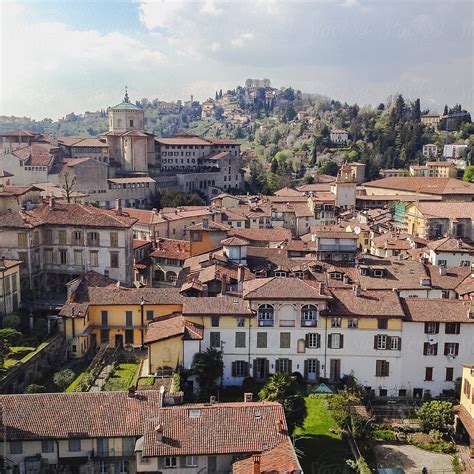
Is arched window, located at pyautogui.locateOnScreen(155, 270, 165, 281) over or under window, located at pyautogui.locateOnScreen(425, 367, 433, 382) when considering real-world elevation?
over

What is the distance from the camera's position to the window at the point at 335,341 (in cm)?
3462

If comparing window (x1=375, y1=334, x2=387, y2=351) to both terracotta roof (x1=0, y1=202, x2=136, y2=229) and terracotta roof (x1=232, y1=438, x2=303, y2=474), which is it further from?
terracotta roof (x1=0, y1=202, x2=136, y2=229)

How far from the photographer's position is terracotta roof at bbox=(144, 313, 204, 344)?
3309 cm

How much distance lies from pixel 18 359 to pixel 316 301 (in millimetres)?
16004

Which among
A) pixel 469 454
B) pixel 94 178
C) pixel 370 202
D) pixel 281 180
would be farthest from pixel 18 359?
pixel 281 180

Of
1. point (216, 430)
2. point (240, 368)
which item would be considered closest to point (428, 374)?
point (240, 368)

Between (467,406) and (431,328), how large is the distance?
4.70m

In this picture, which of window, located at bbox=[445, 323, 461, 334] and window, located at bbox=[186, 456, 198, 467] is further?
window, located at bbox=[445, 323, 461, 334]

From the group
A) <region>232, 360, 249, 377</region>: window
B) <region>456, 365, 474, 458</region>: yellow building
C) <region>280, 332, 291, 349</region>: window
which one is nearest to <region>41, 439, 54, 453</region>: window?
<region>232, 360, 249, 377</region>: window

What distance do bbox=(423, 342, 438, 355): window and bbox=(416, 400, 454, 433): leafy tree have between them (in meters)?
4.19

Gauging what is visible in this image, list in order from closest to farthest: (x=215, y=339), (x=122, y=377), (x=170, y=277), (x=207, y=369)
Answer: (x=207, y=369) < (x=122, y=377) < (x=215, y=339) < (x=170, y=277)

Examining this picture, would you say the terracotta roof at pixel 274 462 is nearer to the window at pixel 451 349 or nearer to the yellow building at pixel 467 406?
the yellow building at pixel 467 406

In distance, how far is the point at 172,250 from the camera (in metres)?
52.3

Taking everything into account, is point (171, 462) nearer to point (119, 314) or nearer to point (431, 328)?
point (119, 314)
